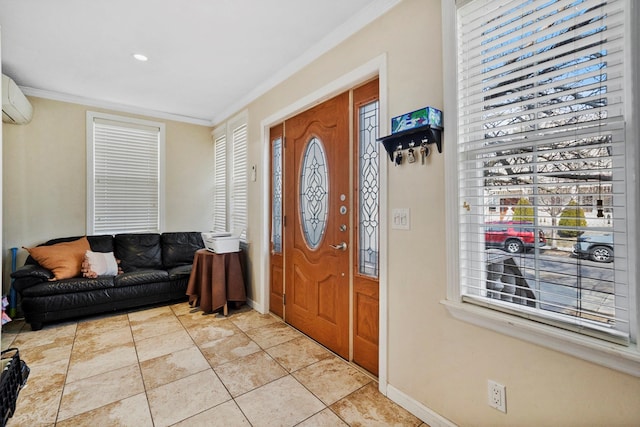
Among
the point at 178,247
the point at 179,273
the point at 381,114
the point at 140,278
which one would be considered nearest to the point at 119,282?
the point at 140,278

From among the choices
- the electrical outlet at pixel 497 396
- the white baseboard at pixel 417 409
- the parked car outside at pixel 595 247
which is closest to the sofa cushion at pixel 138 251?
the white baseboard at pixel 417 409

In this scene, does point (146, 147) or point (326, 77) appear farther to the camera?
point (146, 147)

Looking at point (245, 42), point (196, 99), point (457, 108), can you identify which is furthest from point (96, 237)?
point (457, 108)

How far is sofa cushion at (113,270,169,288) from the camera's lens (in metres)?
3.44

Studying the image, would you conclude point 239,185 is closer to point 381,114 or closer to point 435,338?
point 381,114

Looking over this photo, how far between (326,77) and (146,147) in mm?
3166

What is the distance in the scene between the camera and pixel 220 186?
15.6 ft

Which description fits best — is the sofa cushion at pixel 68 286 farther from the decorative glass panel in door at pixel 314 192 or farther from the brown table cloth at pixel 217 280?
the decorative glass panel in door at pixel 314 192

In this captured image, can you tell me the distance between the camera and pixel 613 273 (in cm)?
117

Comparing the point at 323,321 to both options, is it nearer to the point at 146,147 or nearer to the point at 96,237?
the point at 96,237

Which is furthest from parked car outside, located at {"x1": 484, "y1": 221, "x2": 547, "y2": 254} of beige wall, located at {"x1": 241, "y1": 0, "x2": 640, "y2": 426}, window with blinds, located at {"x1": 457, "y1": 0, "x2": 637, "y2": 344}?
beige wall, located at {"x1": 241, "y1": 0, "x2": 640, "y2": 426}

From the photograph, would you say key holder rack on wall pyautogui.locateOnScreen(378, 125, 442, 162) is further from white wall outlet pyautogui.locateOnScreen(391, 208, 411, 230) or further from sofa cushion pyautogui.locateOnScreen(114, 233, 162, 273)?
sofa cushion pyautogui.locateOnScreen(114, 233, 162, 273)

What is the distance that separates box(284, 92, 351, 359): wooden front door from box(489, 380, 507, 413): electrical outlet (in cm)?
116

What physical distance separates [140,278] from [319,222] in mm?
2354
